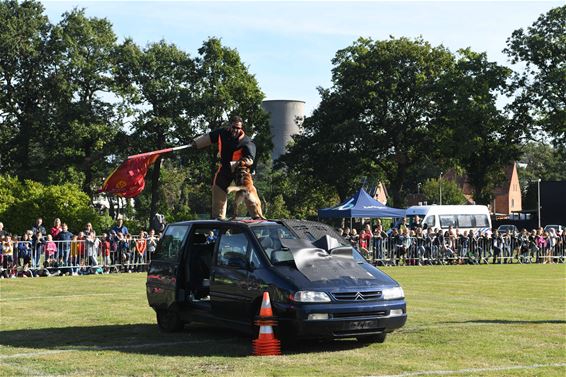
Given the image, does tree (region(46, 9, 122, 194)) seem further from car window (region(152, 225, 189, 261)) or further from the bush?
car window (region(152, 225, 189, 261))

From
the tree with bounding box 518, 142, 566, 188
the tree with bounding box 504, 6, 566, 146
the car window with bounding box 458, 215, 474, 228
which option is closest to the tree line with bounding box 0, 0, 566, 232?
the tree with bounding box 504, 6, 566, 146

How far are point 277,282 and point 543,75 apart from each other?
53200 millimetres

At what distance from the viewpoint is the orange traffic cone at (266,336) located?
33.2ft

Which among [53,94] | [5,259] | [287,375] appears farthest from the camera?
[53,94]

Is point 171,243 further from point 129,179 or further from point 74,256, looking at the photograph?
point 74,256

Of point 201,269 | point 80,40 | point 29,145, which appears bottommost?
point 201,269

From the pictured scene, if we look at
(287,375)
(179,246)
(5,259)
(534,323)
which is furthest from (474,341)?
(5,259)

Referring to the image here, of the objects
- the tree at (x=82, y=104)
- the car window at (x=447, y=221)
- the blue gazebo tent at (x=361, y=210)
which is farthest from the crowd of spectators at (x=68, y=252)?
the tree at (x=82, y=104)

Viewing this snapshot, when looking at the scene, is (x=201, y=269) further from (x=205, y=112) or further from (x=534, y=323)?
(x=205, y=112)

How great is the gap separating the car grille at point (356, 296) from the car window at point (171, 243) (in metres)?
3.47

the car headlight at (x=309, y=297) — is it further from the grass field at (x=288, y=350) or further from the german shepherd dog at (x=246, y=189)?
the german shepherd dog at (x=246, y=189)

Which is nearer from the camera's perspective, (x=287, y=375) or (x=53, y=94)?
(x=287, y=375)

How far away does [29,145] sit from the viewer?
62.5m

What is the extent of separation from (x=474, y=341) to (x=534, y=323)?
8.54 ft
